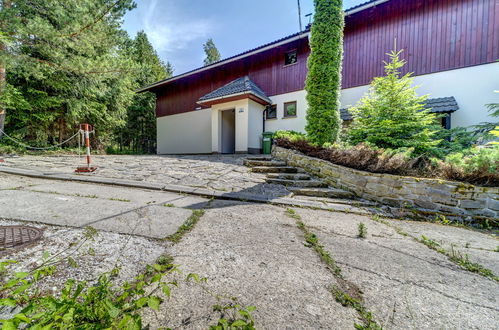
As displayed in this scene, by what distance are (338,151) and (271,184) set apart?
70.5 inches

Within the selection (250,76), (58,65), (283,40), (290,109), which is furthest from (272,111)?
(58,65)

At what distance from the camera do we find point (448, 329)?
1.02m

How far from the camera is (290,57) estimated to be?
10430 millimetres

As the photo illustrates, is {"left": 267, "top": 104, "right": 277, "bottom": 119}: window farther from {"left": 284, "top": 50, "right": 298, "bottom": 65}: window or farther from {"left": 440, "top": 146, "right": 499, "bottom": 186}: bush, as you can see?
{"left": 440, "top": 146, "right": 499, "bottom": 186}: bush

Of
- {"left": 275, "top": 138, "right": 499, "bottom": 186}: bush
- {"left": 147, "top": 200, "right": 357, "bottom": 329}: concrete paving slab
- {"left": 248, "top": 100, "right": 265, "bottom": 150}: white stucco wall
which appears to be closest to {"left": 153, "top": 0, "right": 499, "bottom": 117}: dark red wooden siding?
{"left": 248, "top": 100, "right": 265, "bottom": 150}: white stucco wall

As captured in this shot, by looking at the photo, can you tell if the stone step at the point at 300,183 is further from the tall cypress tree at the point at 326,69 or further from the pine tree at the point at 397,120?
the pine tree at the point at 397,120

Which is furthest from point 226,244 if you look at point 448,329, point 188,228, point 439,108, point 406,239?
point 439,108

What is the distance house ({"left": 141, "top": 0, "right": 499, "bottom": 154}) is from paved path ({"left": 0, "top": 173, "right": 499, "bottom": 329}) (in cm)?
727

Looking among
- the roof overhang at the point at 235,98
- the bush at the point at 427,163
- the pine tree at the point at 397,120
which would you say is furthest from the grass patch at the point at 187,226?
the roof overhang at the point at 235,98

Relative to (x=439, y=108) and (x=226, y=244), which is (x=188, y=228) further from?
(x=439, y=108)

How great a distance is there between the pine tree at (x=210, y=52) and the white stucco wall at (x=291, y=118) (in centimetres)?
2591

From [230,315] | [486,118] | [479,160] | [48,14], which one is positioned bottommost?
[230,315]

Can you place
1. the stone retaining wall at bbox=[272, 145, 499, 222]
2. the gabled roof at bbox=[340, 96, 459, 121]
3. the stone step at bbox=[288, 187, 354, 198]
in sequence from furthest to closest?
the gabled roof at bbox=[340, 96, 459, 121]
the stone step at bbox=[288, 187, 354, 198]
the stone retaining wall at bbox=[272, 145, 499, 222]

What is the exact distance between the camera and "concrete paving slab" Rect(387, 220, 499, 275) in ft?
6.46
